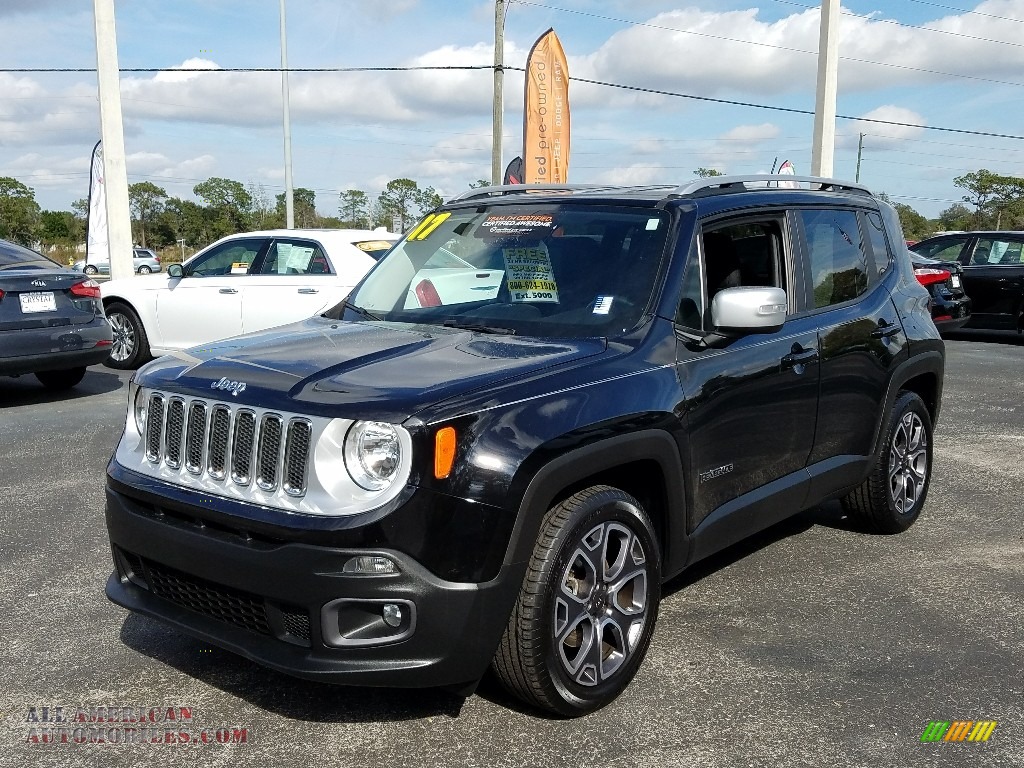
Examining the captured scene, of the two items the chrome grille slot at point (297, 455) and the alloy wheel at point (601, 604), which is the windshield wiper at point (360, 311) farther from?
the alloy wheel at point (601, 604)

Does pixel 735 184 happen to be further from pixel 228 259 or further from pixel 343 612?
pixel 228 259

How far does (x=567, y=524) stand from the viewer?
10.8ft

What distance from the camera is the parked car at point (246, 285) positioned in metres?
10.6

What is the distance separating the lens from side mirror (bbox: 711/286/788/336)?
391cm

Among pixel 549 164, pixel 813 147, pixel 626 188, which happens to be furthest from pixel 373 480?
pixel 813 147

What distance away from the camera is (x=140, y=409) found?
3.75 meters

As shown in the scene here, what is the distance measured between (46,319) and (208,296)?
1843mm

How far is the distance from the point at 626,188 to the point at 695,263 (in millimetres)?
749

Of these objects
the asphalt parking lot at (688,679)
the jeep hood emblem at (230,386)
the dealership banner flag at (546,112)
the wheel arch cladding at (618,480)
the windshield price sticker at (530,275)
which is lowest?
the asphalt parking lot at (688,679)

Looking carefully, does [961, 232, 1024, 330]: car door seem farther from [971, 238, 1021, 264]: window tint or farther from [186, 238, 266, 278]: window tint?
[186, 238, 266, 278]: window tint

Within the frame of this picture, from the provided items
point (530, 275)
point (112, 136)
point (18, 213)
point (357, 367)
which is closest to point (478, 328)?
point (530, 275)

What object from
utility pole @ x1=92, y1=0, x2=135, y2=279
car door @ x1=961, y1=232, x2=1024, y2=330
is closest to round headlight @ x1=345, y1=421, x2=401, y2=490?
car door @ x1=961, y1=232, x2=1024, y2=330

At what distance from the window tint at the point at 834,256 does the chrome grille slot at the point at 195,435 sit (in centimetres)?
285

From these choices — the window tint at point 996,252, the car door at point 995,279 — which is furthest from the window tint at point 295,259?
the window tint at point 996,252
